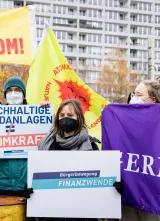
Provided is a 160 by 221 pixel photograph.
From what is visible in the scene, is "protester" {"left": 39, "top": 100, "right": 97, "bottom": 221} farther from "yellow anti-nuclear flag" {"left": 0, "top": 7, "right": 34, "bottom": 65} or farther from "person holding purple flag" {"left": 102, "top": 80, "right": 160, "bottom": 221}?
"yellow anti-nuclear flag" {"left": 0, "top": 7, "right": 34, "bottom": 65}

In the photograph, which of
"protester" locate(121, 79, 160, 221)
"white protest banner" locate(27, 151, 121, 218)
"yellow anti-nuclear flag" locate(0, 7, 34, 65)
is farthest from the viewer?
"yellow anti-nuclear flag" locate(0, 7, 34, 65)

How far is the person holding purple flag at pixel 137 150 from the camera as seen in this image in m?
4.93

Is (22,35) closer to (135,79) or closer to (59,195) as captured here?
(59,195)

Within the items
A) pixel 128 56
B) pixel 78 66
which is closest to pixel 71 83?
pixel 78 66

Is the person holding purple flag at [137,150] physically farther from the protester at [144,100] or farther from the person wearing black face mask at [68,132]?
the person wearing black face mask at [68,132]

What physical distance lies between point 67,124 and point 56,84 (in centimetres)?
290

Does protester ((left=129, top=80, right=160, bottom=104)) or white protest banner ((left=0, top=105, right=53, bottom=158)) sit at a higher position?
protester ((left=129, top=80, right=160, bottom=104))

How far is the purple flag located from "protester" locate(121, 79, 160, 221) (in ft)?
0.48

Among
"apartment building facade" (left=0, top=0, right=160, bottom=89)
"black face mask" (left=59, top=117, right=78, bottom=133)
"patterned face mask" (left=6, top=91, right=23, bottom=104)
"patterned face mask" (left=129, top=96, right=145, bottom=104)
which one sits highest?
"apartment building facade" (left=0, top=0, right=160, bottom=89)

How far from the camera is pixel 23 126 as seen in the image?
17.3 ft

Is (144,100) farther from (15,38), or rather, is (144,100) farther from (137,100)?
(15,38)

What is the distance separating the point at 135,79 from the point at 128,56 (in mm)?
32260

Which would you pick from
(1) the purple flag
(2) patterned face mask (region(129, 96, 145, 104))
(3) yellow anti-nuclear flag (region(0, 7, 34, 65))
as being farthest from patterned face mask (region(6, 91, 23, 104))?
(3) yellow anti-nuclear flag (region(0, 7, 34, 65))

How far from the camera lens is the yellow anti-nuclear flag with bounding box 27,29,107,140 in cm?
758
